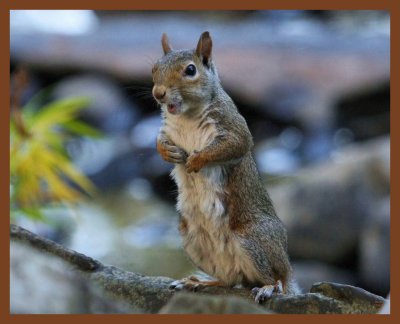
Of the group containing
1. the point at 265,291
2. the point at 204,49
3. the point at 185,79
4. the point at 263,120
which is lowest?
the point at 265,291

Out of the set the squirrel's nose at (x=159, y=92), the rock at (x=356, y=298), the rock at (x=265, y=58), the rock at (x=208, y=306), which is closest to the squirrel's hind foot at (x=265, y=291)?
the rock at (x=356, y=298)

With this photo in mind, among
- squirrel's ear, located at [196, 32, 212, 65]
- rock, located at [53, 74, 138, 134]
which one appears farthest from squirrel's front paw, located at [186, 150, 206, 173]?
rock, located at [53, 74, 138, 134]

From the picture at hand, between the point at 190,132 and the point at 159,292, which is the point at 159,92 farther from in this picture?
the point at 159,292

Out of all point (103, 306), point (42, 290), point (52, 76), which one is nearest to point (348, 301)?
point (103, 306)

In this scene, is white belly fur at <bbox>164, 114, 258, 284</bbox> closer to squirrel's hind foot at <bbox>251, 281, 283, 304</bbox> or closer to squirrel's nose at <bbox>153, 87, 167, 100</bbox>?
squirrel's hind foot at <bbox>251, 281, 283, 304</bbox>

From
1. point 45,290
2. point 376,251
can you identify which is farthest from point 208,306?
point 376,251

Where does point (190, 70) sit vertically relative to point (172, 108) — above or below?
above

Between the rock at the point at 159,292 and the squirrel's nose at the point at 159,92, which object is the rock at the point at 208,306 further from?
the squirrel's nose at the point at 159,92
